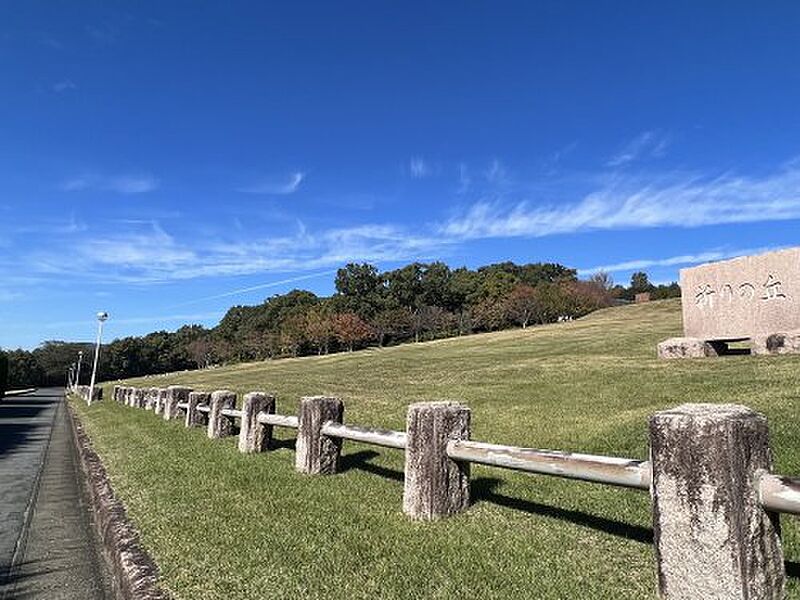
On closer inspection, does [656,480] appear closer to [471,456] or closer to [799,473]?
[471,456]

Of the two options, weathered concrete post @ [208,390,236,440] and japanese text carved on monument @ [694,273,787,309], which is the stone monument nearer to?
japanese text carved on monument @ [694,273,787,309]

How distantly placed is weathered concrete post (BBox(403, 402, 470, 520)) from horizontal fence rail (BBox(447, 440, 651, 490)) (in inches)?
4.7

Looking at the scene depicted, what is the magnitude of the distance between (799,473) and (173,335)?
139263 mm

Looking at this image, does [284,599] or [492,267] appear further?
[492,267]

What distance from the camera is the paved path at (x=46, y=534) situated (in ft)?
15.2

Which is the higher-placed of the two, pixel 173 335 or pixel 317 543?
pixel 173 335

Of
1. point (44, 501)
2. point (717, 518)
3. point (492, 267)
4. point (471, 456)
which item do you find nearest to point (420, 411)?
point (471, 456)

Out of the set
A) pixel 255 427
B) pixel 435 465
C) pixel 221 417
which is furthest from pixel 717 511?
pixel 221 417

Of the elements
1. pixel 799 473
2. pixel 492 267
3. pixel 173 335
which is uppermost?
pixel 492 267

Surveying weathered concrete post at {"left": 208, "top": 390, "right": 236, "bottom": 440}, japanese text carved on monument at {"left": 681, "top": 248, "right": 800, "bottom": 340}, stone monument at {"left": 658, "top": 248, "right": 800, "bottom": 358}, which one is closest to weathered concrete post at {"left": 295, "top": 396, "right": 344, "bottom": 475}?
weathered concrete post at {"left": 208, "top": 390, "right": 236, "bottom": 440}

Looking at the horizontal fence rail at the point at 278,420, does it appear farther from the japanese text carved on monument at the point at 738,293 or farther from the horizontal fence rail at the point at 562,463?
the japanese text carved on monument at the point at 738,293

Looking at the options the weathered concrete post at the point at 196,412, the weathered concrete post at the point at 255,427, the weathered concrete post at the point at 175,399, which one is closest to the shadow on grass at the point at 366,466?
the weathered concrete post at the point at 255,427

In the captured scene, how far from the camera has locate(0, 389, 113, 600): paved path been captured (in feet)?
15.2

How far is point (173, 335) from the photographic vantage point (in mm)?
134250
